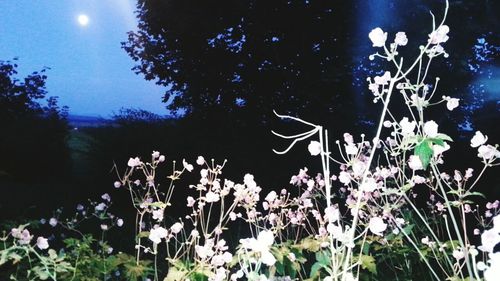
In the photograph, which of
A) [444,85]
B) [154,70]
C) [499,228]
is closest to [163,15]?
[154,70]

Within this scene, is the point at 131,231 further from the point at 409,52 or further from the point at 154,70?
the point at 409,52

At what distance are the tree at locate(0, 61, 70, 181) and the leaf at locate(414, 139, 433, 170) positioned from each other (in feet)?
18.0

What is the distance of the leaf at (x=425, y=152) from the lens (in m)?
1.14

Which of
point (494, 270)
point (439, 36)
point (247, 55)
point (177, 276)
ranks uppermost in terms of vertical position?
point (247, 55)

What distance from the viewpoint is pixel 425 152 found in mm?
1162

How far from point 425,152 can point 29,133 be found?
5688 mm

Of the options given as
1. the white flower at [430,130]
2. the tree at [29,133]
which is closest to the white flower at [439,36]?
the white flower at [430,130]

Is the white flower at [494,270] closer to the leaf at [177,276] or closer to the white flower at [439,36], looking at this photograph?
the white flower at [439,36]

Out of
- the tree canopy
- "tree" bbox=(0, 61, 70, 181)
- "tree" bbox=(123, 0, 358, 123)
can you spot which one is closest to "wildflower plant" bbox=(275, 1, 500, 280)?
the tree canopy

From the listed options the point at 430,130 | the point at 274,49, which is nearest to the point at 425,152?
the point at 430,130

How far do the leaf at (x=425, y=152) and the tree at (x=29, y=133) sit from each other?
5.49 meters

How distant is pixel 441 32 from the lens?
1462mm

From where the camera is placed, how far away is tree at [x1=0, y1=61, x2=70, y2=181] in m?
5.91

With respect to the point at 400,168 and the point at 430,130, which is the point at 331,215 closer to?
the point at 430,130
